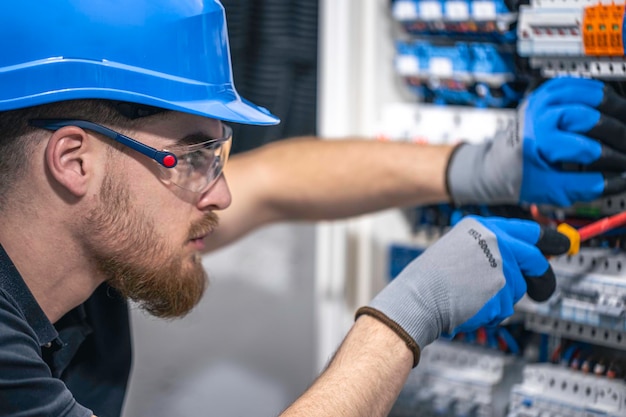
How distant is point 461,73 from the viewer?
155 centimetres

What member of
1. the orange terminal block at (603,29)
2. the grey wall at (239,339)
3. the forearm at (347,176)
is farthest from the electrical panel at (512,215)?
the grey wall at (239,339)

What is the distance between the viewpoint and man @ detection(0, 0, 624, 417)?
1080mm

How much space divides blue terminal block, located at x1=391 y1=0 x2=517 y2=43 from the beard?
1.93ft

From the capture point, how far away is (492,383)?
5.05 ft

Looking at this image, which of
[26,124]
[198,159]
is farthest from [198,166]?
[26,124]

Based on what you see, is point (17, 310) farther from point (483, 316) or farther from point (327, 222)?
point (327, 222)

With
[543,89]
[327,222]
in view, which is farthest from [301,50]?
[543,89]

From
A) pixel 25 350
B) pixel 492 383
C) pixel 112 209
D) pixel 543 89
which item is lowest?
pixel 492 383

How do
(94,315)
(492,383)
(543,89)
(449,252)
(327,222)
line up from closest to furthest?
(449,252) < (543,89) < (94,315) < (492,383) < (327,222)

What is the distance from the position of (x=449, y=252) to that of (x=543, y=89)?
34 centimetres

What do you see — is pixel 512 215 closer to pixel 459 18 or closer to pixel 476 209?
pixel 476 209

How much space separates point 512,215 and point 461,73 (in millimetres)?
282

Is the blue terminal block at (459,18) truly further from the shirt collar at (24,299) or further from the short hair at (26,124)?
the shirt collar at (24,299)

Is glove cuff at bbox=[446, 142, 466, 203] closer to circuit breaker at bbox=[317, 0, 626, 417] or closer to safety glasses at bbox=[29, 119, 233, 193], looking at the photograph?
circuit breaker at bbox=[317, 0, 626, 417]
